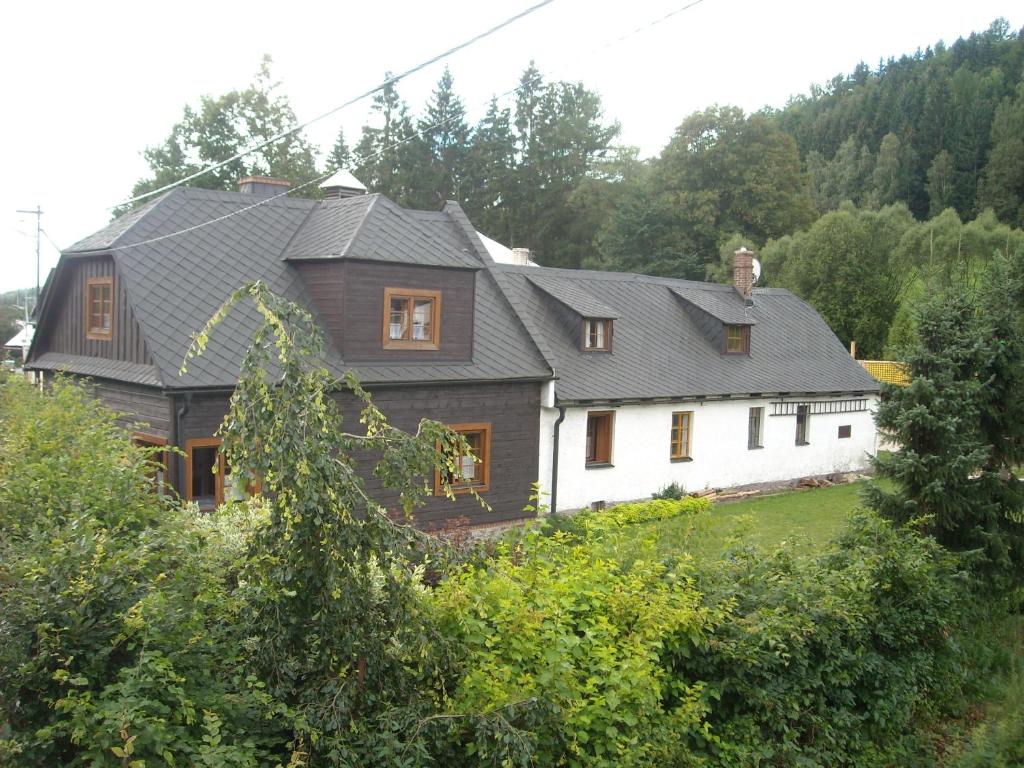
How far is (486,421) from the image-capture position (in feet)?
53.8

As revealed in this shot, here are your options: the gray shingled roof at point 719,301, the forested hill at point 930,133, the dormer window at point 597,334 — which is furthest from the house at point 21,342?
the forested hill at point 930,133

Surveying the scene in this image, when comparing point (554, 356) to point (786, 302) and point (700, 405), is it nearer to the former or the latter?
point (700, 405)

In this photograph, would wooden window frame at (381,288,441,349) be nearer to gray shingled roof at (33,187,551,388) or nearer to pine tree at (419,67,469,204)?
gray shingled roof at (33,187,551,388)

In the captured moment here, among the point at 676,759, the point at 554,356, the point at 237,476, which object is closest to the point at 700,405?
the point at 554,356

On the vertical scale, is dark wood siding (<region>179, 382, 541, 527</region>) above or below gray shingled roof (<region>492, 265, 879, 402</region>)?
below

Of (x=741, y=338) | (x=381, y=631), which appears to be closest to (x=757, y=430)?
(x=741, y=338)

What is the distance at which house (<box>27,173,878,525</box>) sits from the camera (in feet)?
46.2

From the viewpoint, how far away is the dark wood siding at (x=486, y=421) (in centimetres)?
1505

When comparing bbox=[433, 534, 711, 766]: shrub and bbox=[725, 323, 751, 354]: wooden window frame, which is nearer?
bbox=[433, 534, 711, 766]: shrub

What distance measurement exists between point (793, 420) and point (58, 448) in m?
19.3

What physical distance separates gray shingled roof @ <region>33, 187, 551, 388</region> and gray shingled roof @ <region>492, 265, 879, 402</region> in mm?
1517

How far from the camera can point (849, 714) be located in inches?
310

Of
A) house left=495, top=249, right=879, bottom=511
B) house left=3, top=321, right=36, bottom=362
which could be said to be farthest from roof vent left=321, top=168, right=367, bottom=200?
house left=3, top=321, right=36, bottom=362

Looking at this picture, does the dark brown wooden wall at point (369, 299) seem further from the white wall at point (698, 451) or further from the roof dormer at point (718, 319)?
the roof dormer at point (718, 319)
